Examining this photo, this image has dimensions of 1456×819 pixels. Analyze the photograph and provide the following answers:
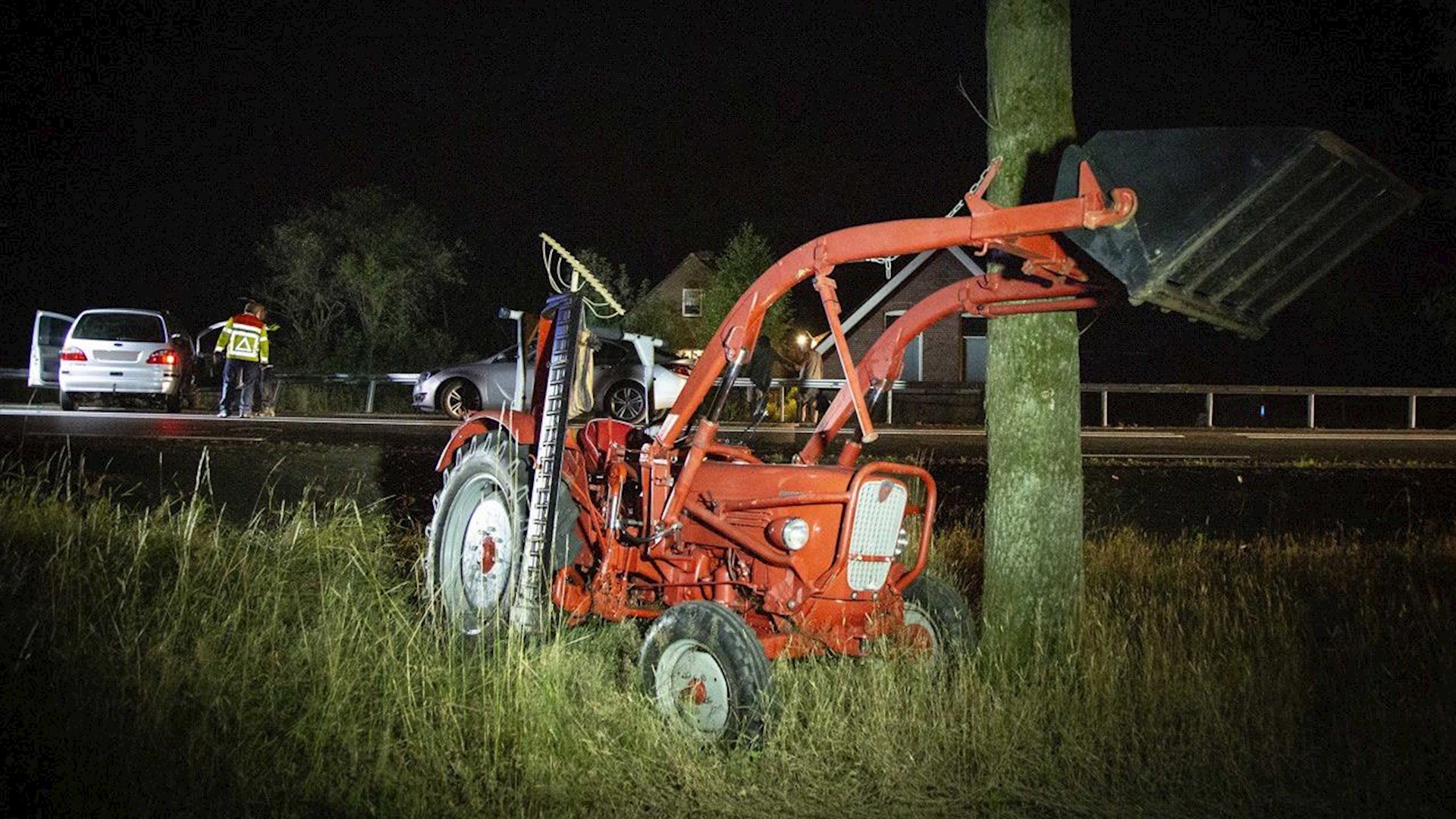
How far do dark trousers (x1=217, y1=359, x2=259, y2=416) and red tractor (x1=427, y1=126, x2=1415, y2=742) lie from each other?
13.8 m

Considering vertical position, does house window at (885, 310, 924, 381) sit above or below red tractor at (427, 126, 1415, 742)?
above

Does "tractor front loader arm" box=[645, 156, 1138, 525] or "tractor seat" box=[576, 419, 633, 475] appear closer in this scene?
"tractor front loader arm" box=[645, 156, 1138, 525]

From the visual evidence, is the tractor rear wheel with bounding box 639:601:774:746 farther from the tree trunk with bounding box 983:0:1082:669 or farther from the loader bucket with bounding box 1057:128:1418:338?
the loader bucket with bounding box 1057:128:1418:338

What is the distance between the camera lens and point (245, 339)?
1853 cm

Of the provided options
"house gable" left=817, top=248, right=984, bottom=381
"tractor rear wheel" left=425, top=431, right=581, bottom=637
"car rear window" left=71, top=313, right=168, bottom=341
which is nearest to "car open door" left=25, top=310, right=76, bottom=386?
"car rear window" left=71, top=313, right=168, bottom=341

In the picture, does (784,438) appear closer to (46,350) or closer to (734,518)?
(734,518)

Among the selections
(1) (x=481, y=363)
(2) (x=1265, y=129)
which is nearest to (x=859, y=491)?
(2) (x=1265, y=129)

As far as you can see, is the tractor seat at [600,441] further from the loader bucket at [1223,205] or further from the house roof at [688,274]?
the house roof at [688,274]

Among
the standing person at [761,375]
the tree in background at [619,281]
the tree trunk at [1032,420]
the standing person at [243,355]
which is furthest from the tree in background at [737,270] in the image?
the tree trunk at [1032,420]

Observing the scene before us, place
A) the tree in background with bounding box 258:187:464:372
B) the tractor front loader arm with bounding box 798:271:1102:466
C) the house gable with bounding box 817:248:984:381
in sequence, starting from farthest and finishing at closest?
the tree in background with bounding box 258:187:464:372 < the house gable with bounding box 817:248:984:381 < the tractor front loader arm with bounding box 798:271:1102:466

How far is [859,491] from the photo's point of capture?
5219 mm

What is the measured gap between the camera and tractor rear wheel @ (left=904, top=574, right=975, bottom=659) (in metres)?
5.81

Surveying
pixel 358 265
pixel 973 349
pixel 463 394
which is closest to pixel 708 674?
pixel 463 394

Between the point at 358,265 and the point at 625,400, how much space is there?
77.5 ft
